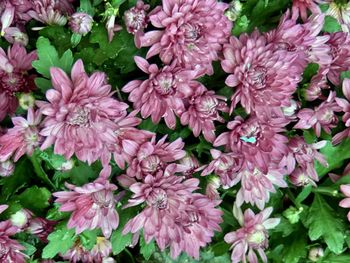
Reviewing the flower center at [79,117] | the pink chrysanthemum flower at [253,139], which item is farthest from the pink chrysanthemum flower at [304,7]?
the flower center at [79,117]

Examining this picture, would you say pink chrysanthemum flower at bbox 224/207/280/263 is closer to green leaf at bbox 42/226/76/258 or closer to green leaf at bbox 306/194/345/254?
green leaf at bbox 306/194/345/254

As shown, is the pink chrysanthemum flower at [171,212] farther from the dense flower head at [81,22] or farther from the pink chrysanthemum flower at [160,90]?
the dense flower head at [81,22]

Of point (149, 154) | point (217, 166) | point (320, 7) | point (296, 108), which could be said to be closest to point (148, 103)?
point (149, 154)

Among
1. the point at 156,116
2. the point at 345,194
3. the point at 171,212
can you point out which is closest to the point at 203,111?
the point at 156,116

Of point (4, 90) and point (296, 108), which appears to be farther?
point (296, 108)

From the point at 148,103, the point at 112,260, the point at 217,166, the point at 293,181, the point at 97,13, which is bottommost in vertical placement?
the point at 112,260

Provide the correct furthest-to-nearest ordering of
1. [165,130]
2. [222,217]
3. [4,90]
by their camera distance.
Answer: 1. [222,217]
2. [165,130]
3. [4,90]

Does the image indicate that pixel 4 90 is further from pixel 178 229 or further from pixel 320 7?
pixel 320 7
